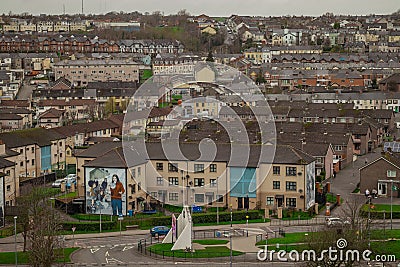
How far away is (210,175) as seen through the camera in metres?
23.5

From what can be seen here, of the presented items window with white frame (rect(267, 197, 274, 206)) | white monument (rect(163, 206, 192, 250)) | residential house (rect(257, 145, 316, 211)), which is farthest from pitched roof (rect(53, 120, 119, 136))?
white monument (rect(163, 206, 192, 250))

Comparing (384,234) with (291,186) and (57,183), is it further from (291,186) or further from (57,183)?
(57,183)

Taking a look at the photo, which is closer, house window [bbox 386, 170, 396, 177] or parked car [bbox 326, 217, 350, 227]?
parked car [bbox 326, 217, 350, 227]

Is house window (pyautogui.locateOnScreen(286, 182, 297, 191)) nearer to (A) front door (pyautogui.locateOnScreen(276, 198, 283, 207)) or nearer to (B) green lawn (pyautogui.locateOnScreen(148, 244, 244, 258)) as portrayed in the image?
(A) front door (pyautogui.locateOnScreen(276, 198, 283, 207))

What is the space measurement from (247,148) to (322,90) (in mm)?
27962

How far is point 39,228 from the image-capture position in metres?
17.2

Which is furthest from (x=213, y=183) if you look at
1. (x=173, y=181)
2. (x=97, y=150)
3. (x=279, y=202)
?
(x=97, y=150)

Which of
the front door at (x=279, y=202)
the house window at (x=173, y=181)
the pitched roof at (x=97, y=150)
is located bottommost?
the front door at (x=279, y=202)

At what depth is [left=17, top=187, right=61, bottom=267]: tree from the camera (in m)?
15.9

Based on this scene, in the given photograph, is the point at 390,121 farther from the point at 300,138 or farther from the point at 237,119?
the point at 300,138

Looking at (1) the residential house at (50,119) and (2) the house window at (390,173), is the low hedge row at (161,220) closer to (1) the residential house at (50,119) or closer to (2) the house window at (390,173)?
(2) the house window at (390,173)

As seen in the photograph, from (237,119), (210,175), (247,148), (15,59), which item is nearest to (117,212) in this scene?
(210,175)

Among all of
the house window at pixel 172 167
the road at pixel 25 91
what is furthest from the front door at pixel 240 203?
the road at pixel 25 91

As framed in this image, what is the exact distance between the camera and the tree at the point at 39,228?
52.2 ft
